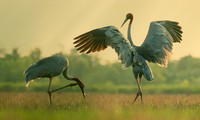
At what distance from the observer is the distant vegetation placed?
25.8 meters

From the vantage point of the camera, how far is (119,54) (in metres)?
11.8

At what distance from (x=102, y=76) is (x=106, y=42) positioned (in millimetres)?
17119

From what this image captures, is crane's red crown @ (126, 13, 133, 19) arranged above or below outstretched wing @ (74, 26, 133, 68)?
above

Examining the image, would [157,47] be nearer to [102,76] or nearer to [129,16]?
[129,16]

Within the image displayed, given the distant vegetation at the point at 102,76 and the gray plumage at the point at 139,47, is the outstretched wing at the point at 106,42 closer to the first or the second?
the gray plumage at the point at 139,47

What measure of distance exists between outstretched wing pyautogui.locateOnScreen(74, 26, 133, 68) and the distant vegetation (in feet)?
33.3

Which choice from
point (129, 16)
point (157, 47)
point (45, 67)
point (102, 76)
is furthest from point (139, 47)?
point (102, 76)

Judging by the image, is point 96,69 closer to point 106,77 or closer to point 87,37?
point 106,77

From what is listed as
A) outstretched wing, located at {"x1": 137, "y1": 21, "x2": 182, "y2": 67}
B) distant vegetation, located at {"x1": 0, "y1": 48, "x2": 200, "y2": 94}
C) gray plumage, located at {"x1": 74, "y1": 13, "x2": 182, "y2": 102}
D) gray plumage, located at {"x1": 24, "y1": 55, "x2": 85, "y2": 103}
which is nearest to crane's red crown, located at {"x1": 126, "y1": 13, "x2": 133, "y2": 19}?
gray plumage, located at {"x1": 74, "y1": 13, "x2": 182, "y2": 102}

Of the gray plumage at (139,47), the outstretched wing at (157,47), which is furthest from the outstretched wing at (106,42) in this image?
the outstretched wing at (157,47)

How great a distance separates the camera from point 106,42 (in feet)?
42.6

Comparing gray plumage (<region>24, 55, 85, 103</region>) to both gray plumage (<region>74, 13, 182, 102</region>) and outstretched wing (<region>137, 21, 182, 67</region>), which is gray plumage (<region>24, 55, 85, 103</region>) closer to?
gray plumage (<region>74, 13, 182, 102</region>)

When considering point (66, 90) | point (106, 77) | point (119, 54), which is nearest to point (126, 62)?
point (119, 54)

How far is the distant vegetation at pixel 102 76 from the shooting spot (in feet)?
84.5
